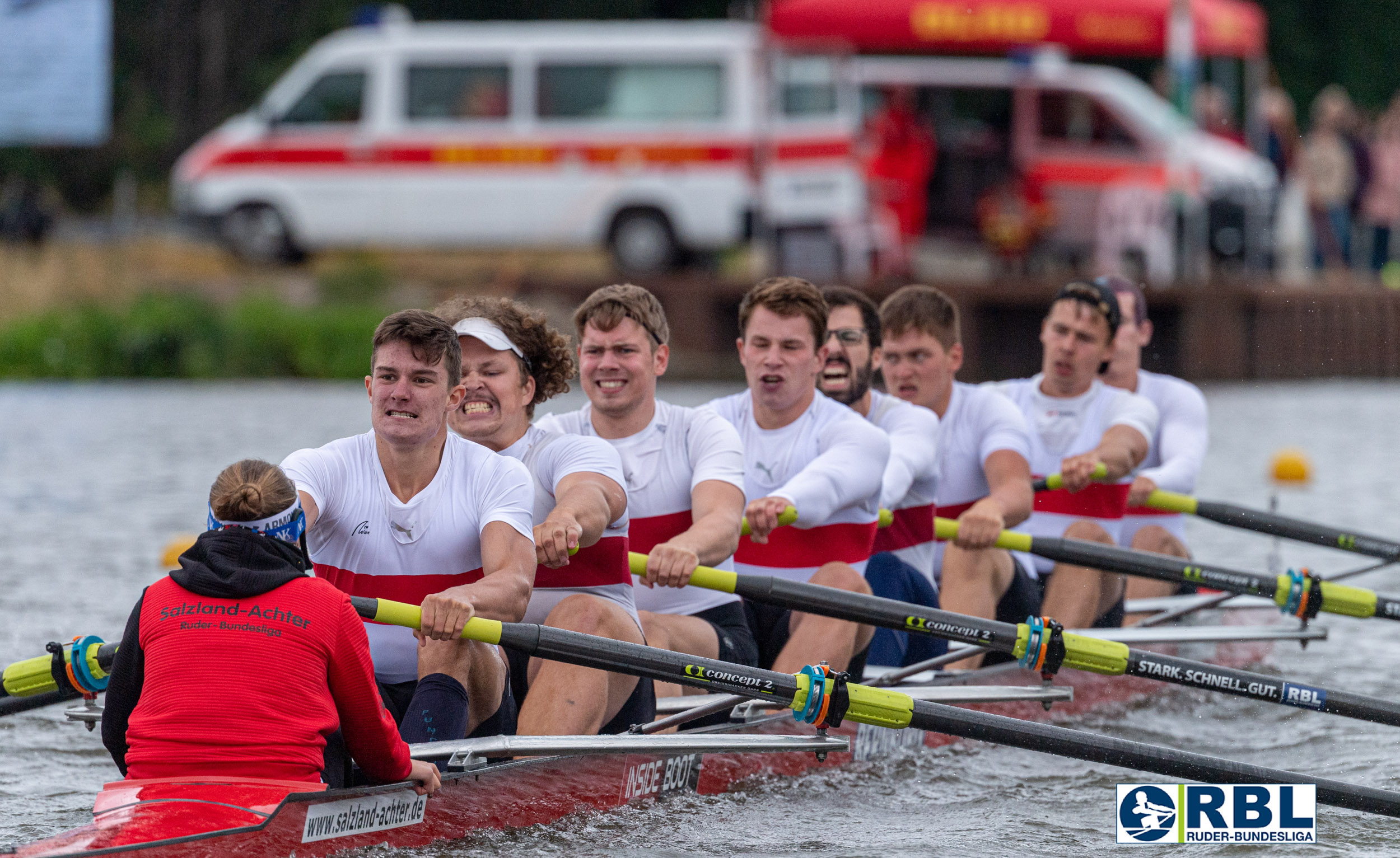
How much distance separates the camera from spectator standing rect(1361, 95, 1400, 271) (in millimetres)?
18484

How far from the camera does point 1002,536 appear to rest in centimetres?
647

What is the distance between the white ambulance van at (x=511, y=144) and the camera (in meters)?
18.0

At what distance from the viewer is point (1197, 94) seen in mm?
22438

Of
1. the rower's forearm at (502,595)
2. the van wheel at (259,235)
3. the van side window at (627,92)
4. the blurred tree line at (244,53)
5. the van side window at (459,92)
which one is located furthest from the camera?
the blurred tree line at (244,53)

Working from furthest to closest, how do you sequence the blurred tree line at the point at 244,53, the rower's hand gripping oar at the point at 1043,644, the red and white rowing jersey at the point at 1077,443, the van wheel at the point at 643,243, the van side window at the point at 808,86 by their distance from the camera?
the blurred tree line at the point at 244,53, the van wheel at the point at 643,243, the van side window at the point at 808,86, the red and white rowing jersey at the point at 1077,443, the rower's hand gripping oar at the point at 1043,644

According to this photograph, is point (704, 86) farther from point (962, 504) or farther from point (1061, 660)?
point (1061, 660)

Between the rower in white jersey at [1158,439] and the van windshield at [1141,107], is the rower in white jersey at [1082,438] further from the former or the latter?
the van windshield at [1141,107]

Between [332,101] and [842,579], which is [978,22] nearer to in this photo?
[332,101]

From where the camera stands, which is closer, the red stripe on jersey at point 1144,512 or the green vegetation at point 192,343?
the red stripe on jersey at point 1144,512

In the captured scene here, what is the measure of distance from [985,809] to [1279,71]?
29.4 m

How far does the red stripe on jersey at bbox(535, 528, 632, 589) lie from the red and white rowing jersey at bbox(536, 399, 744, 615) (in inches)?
14.9

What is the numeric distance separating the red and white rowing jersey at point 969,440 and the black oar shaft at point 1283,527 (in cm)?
113

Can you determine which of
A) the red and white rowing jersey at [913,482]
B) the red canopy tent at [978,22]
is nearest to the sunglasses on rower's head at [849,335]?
the red and white rowing jersey at [913,482]

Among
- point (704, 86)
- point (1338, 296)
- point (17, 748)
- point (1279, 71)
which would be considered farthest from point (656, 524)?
point (1279, 71)
